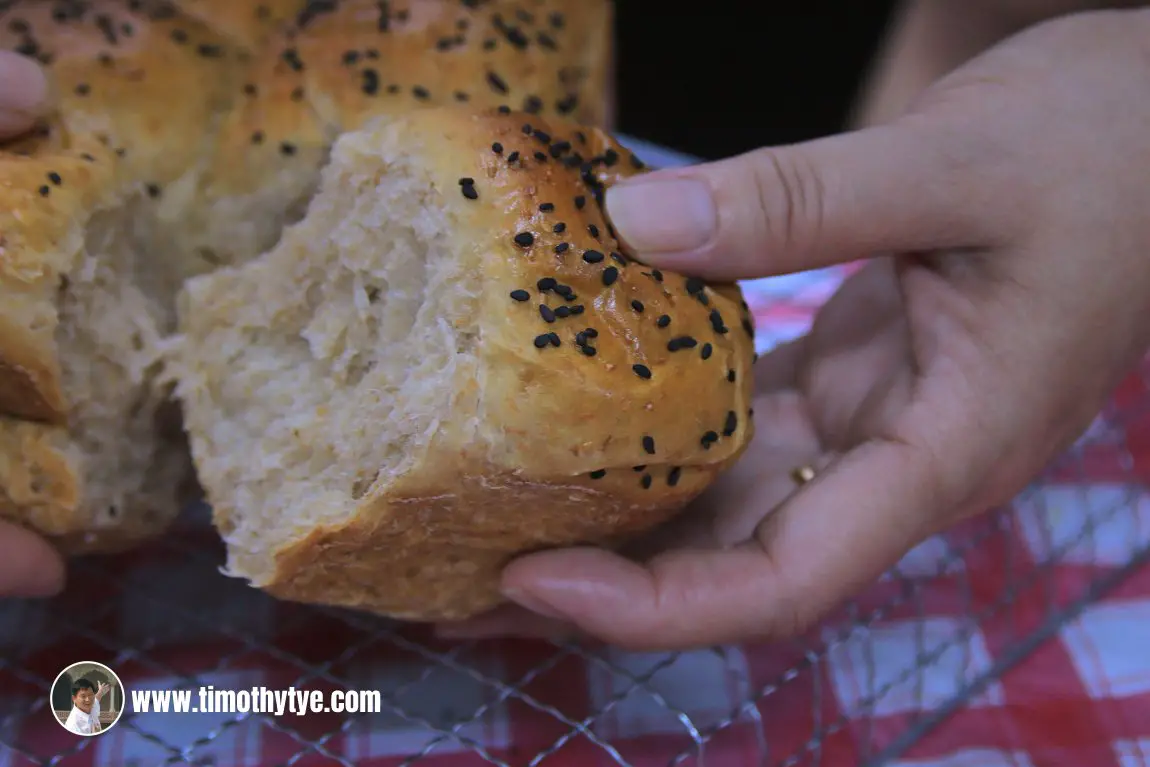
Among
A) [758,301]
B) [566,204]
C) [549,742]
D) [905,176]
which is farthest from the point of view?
[758,301]

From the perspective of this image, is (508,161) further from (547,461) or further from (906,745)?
(906,745)

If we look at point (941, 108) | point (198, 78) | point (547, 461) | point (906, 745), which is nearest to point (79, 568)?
point (198, 78)

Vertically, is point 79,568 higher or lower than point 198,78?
lower

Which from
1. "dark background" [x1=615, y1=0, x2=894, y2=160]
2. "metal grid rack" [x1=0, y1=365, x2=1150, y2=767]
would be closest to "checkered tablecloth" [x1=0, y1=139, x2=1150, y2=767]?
"metal grid rack" [x1=0, y1=365, x2=1150, y2=767]

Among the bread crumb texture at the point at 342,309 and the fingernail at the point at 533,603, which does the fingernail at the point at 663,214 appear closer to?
the bread crumb texture at the point at 342,309

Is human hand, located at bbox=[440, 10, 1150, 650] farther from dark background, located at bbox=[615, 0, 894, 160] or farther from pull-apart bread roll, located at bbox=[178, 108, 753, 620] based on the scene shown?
dark background, located at bbox=[615, 0, 894, 160]

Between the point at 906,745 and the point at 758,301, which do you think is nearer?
the point at 906,745

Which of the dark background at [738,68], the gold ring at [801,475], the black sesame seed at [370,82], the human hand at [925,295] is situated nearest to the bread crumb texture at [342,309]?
the black sesame seed at [370,82]
